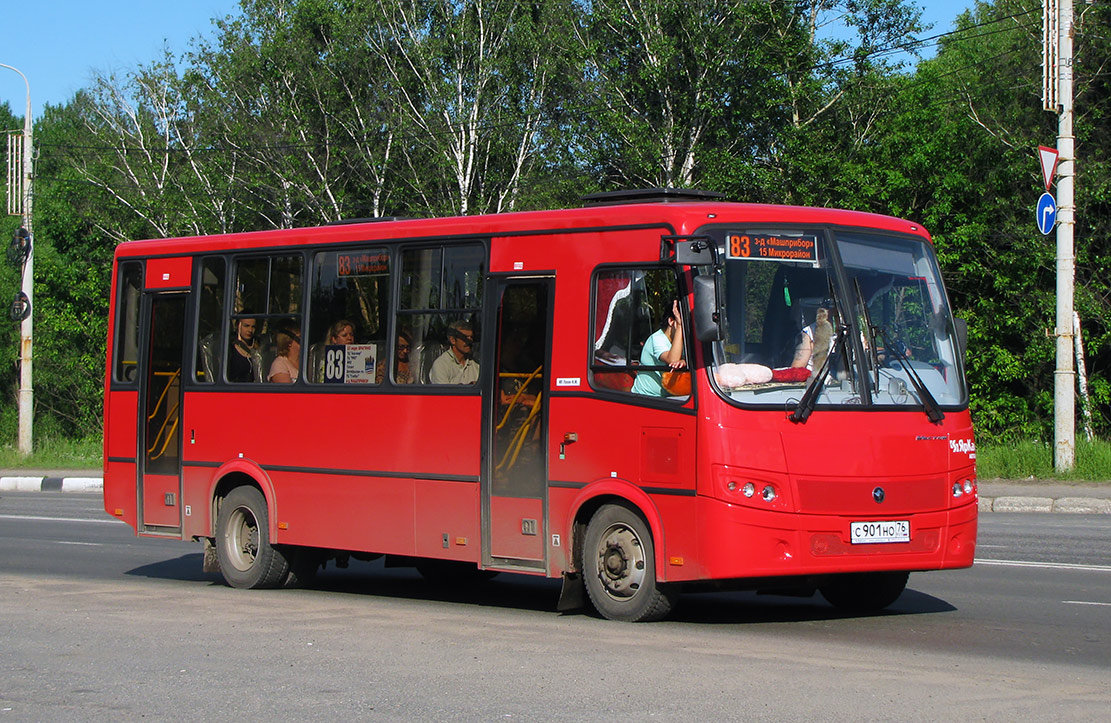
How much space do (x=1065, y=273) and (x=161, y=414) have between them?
13643 mm

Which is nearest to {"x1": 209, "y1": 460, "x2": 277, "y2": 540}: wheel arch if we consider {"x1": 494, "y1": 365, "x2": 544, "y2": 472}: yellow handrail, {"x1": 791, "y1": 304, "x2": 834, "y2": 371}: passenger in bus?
{"x1": 494, "y1": 365, "x2": 544, "y2": 472}: yellow handrail

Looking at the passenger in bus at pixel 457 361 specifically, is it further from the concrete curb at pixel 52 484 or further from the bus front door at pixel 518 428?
the concrete curb at pixel 52 484

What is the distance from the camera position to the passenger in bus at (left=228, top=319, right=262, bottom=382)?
42.2 ft

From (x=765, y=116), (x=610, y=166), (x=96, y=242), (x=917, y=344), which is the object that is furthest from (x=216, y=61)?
(x=917, y=344)

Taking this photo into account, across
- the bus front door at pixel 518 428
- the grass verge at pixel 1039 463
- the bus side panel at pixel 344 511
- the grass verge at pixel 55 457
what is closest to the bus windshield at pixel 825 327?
the bus front door at pixel 518 428

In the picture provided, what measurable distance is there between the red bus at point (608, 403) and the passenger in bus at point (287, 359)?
0.02m

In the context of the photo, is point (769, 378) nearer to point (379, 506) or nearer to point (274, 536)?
point (379, 506)

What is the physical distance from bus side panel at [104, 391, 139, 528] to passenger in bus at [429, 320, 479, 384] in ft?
13.1

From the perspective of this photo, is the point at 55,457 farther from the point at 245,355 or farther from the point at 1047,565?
the point at 1047,565

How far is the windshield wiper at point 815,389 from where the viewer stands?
9.35 m

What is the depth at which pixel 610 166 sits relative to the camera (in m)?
34.3

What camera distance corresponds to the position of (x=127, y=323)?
14.1 m

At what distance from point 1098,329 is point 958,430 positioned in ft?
63.4

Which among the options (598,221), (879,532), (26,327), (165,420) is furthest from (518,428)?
(26,327)
